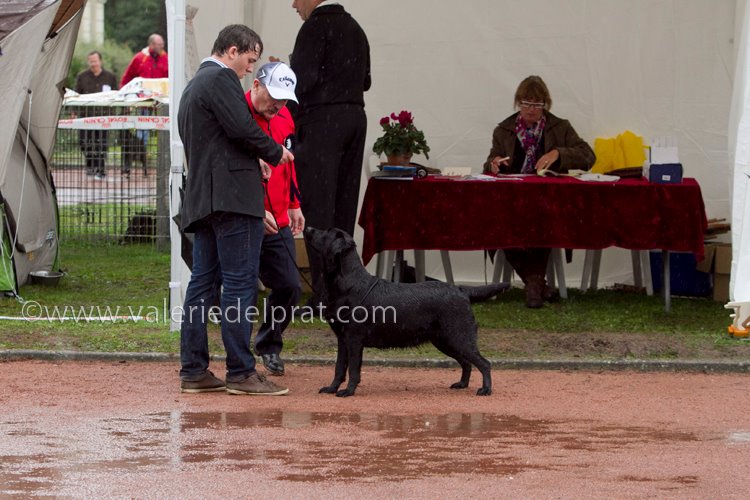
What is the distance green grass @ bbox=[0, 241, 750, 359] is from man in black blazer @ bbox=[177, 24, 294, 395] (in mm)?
1367

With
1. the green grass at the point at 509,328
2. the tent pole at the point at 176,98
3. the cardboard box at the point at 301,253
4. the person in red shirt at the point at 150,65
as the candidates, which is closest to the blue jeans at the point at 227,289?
the green grass at the point at 509,328

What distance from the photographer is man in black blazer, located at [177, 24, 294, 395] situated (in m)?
7.02

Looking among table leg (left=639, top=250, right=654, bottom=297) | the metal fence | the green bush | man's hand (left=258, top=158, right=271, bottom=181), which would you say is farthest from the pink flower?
the green bush

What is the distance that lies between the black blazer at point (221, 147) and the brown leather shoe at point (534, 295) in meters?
4.15

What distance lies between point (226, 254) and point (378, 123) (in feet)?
16.0

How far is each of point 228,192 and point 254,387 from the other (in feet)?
3.86

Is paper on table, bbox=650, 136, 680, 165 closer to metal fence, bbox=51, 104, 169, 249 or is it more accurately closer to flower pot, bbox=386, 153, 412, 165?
flower pot, bbox=386, 153, 412, 165

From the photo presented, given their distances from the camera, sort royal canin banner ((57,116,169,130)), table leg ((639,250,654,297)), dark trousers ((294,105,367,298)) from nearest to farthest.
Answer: dark trousers ((294,105,367,298))
table leg ((639,250,654,297))
royal canin banner ((57,116,169,130))

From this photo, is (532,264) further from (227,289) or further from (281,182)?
(227,289)

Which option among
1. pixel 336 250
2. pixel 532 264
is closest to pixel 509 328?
pixel 532 264

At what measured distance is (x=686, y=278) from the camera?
11602 mm

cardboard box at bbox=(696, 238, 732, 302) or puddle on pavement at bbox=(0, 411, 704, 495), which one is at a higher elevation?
cardboard box at bbox=(696, 238, 732, 302)

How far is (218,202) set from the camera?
7.06m

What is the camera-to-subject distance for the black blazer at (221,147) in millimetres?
6980
